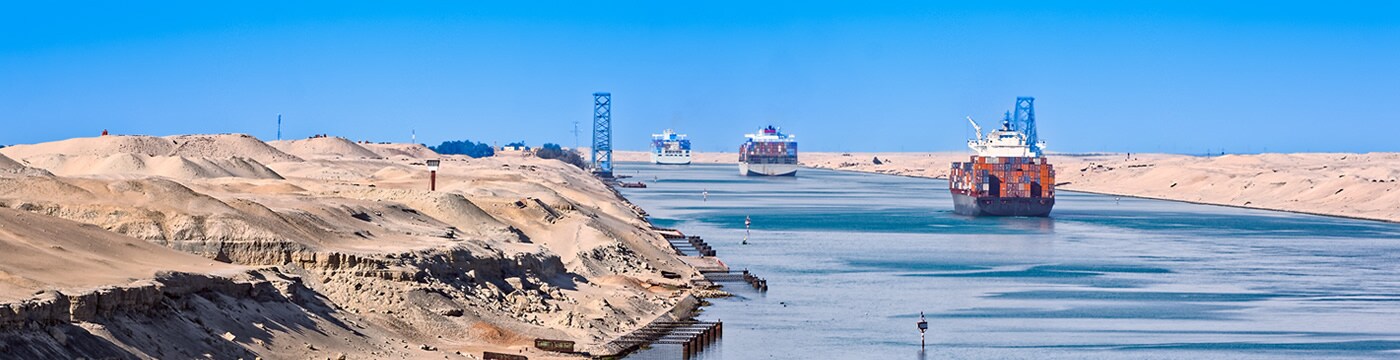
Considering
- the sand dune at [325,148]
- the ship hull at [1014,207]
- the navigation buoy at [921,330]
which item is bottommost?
the navigation buoy at [921,330]

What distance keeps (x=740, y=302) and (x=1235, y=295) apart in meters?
17.8

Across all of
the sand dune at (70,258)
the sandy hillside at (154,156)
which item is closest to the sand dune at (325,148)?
the sandy hillside at (154,156)

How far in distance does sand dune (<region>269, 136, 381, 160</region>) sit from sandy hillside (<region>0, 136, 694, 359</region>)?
280 ft

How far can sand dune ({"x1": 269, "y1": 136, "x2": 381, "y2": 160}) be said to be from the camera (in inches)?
5714

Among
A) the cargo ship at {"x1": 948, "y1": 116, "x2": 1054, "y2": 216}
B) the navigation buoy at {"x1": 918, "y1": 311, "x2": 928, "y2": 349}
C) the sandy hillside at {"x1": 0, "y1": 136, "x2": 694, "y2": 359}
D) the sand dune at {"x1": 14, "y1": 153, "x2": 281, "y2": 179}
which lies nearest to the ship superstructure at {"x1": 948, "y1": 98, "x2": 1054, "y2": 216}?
the cargo ship at {"x1": 948, "y1": 116, "x2": 1054, "y2": 216}

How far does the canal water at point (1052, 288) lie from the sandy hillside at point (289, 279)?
384cm

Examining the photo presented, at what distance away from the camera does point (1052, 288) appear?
61.6 metres

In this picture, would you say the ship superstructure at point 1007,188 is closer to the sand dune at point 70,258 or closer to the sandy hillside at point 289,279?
the sandy hillside at point 289,279

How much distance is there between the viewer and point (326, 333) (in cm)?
3189

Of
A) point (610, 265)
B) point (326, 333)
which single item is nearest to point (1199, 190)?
point (610, 265)

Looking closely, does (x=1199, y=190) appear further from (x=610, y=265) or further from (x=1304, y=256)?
(x=610, y=265)

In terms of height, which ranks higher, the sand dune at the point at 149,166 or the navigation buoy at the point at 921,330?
the sand dune at the point at 149,166

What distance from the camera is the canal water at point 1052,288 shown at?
1713 inches

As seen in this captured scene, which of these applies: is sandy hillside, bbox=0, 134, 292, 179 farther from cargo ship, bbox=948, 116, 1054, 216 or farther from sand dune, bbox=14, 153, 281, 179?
cargo ship, bbox=948, 116, 1054, 216
